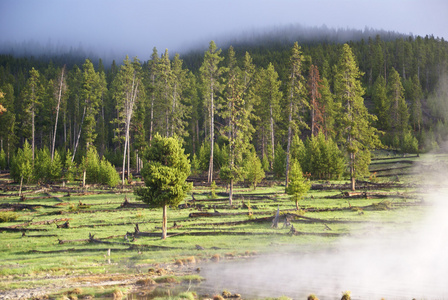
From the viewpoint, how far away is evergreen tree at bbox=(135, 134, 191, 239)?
2606cm

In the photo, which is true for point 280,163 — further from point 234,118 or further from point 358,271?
point 358,271

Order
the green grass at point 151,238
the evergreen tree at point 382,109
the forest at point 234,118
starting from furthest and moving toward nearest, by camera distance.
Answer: the evergreen tree at point 382,109 < the forest at point 234,118 < the green grass at point 151,238

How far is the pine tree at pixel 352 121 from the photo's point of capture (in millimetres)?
49250

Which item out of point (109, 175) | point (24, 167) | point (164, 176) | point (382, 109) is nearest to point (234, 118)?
point (164, 176)

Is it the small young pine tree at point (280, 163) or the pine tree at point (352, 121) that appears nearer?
the pine tree at point (352, 121)

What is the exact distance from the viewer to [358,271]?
17109 millimetres

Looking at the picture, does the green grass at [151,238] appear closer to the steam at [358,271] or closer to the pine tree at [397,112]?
the steam at [358,271]

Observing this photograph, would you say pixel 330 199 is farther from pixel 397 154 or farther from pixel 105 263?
pixel 397 154

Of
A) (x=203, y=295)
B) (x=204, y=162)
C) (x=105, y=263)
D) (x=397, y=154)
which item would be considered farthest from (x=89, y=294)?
(x=397, y=154)

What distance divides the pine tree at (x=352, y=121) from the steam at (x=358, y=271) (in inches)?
1124

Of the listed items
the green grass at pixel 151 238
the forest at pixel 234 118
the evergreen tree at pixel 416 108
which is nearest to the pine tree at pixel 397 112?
the forest at pixel 234 118

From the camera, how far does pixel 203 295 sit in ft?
47.4

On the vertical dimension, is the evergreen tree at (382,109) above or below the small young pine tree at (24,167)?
above

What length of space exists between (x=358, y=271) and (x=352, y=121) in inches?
1423
